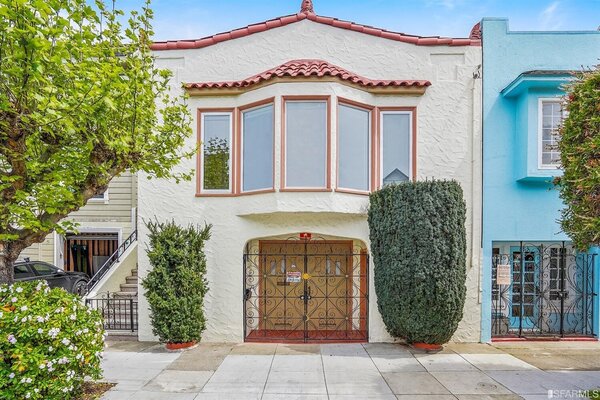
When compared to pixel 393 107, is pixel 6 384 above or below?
below

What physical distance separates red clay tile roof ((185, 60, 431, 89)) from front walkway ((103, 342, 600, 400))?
18.4 feet

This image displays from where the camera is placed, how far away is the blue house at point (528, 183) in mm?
7238

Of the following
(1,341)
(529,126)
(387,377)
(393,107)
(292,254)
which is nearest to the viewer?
(1,341)

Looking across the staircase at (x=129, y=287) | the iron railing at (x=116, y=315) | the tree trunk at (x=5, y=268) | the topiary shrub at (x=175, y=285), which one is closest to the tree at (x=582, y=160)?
the topiary shrub at (x=175, y=285)

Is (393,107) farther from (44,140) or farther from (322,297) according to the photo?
(44,140)

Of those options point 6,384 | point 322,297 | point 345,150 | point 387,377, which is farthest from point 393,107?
point 6,384

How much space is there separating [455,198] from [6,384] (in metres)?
7.60

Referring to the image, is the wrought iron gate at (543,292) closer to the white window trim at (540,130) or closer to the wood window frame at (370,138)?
the white window trim at (540,130)

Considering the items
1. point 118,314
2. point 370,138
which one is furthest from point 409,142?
point 118,314

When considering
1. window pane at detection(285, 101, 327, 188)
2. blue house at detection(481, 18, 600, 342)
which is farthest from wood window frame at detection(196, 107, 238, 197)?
blue house at detection(481, 18, 600, 342)

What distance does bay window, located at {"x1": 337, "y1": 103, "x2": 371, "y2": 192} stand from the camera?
7375 millimetres

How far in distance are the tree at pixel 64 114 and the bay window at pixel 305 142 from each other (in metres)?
2.47

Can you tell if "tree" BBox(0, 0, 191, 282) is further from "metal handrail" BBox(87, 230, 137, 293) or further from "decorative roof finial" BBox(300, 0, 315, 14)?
"metal handrail" BBox(87, 230, 137, 293)

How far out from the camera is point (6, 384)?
4.21 meters
